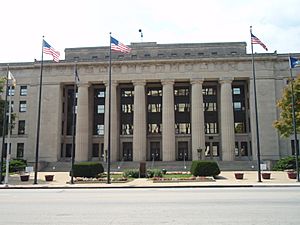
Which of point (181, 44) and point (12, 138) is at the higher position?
point (181, 44)

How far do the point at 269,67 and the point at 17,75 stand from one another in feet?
167

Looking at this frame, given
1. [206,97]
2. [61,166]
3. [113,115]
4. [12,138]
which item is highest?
[206,97]

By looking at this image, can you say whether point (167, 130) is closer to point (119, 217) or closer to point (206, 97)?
point (206, 97)

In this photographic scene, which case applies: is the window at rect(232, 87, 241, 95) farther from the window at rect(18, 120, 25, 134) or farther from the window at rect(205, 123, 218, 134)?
the window at rect(18, 120, 25, 134)

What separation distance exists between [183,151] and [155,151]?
588 cm

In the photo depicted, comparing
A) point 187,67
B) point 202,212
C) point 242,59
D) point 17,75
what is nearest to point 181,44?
point 187,67

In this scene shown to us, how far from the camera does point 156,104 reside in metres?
67.1

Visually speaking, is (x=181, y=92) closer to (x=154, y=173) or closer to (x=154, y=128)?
(x=154, y=128)

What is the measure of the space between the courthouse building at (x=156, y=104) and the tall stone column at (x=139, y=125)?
0.18 m

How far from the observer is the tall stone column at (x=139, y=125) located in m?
56.5

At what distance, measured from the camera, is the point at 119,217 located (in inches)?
399

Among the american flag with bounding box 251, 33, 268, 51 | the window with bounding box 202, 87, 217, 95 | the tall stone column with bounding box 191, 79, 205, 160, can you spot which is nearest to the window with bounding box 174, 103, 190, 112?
the window with bounding box 202, 87, 217, 95

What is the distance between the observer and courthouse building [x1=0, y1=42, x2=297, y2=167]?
56.9 m

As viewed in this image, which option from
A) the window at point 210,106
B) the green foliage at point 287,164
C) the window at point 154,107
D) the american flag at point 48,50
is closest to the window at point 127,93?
the window at point 154,107
